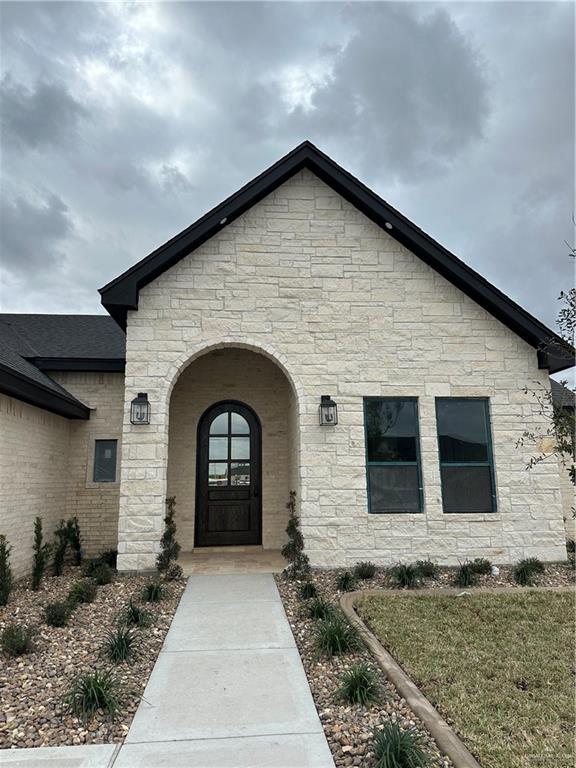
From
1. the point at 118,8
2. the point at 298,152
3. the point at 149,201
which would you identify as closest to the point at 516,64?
the point at 298,152

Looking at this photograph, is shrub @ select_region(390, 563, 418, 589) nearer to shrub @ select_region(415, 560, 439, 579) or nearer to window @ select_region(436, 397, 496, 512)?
shrub @ select_region(415, 560, 439, 579)

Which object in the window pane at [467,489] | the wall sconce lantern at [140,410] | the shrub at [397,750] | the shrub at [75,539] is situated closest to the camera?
the shrub at [397,750]

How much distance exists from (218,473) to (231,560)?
70.9 inches

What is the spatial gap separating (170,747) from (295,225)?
287 inches

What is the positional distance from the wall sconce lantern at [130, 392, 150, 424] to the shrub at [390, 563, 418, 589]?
4.29 metres

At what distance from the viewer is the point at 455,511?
7555 millimetres

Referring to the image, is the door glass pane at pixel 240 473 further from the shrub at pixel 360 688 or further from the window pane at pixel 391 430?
the shrub at pixel 360 688

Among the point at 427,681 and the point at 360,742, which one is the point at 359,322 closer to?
the point at 427,681

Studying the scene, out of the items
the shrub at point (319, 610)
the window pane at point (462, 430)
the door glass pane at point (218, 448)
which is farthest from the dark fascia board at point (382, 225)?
the shrub at point (319, 610)

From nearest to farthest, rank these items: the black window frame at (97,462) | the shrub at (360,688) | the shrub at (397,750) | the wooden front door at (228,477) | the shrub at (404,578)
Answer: the shrub at (397,750) < the shrub at (360,688) < the shrub at (404,578) < the wooden front door at (228,477) < the black window frame at (97,462)

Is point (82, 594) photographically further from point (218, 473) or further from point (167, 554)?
point (218, 473)

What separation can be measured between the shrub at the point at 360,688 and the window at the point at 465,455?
4618 mm

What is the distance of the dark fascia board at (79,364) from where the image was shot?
364 inches

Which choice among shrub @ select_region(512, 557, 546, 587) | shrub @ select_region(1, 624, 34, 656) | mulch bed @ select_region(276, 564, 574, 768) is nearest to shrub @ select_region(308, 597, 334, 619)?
mulch bed @ select_region(276, 564, 574, 768)
